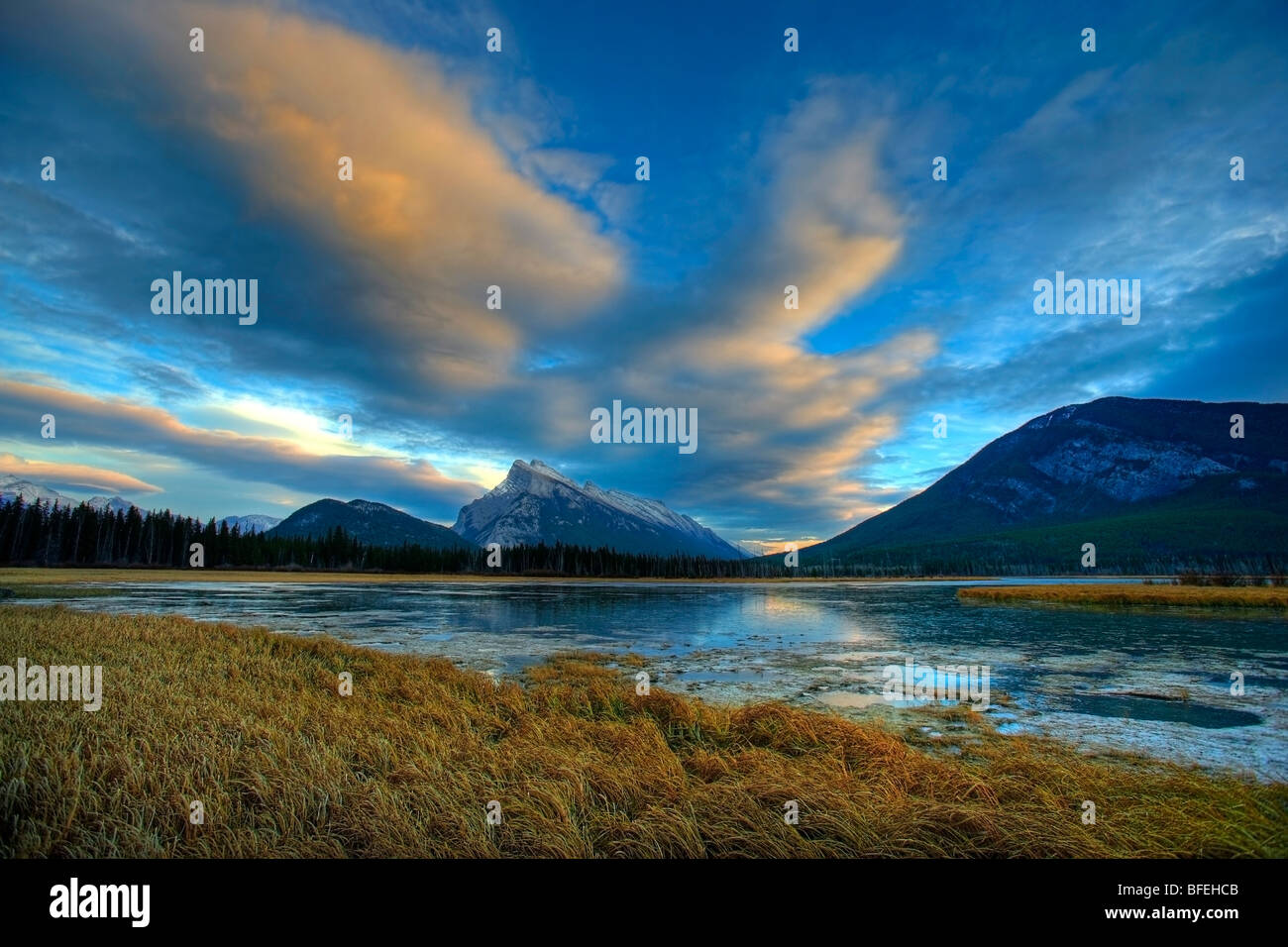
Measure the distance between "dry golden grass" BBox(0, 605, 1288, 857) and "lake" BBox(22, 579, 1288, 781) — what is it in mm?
3717

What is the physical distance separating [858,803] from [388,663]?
17171mm

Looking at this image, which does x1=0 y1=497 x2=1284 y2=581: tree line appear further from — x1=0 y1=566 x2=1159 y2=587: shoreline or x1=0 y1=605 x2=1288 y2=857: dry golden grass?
x1=0 y1=605 x2=1288 y2=857: dry golden grass

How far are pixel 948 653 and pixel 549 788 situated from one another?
25.4 m

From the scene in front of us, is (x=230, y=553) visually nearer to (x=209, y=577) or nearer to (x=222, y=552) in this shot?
(x=222, y=552)

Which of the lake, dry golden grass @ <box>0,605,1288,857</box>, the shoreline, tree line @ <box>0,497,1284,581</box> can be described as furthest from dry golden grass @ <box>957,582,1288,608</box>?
the shoreline

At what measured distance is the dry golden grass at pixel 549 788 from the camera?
6.82m

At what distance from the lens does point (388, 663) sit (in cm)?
1997

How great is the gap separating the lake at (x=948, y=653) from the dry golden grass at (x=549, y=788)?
12.2ft

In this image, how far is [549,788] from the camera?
826cm

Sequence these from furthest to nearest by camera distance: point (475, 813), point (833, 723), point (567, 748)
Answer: point (833, 723) → point (567, 748) → point (475, 813)

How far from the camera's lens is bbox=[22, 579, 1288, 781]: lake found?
14.2 m

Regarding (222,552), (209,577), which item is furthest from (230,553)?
(209,577)
